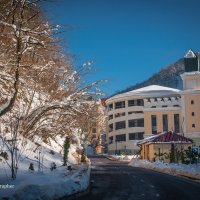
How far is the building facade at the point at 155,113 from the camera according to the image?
83.8 meters

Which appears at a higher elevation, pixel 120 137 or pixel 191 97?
pixel 191 97

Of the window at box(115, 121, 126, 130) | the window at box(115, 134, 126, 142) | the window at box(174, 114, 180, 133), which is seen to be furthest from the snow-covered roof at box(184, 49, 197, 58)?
the window at box(115, 134, 126, 142)

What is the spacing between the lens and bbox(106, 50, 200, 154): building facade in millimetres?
83750

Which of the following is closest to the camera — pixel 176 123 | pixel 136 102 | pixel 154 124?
pixel 176 123

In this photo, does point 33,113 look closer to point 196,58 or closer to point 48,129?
point 48,129

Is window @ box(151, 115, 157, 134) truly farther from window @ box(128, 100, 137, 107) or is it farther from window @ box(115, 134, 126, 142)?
window @ box(128, 100, 137, 107)

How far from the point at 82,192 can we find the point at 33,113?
9093 mm

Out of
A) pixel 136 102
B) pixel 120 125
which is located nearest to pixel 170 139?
pixel 136 102

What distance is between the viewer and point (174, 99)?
94.7 meters

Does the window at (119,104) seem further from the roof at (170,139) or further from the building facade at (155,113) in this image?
the roof at (170,139)

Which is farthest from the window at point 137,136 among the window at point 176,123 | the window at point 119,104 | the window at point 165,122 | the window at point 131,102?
the window at point 176,123

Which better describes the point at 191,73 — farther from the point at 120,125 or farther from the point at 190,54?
the point at 120,125

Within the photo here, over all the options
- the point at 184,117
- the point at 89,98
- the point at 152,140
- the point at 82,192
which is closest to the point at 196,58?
the point at 184,117

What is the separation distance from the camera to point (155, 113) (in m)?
92.2
